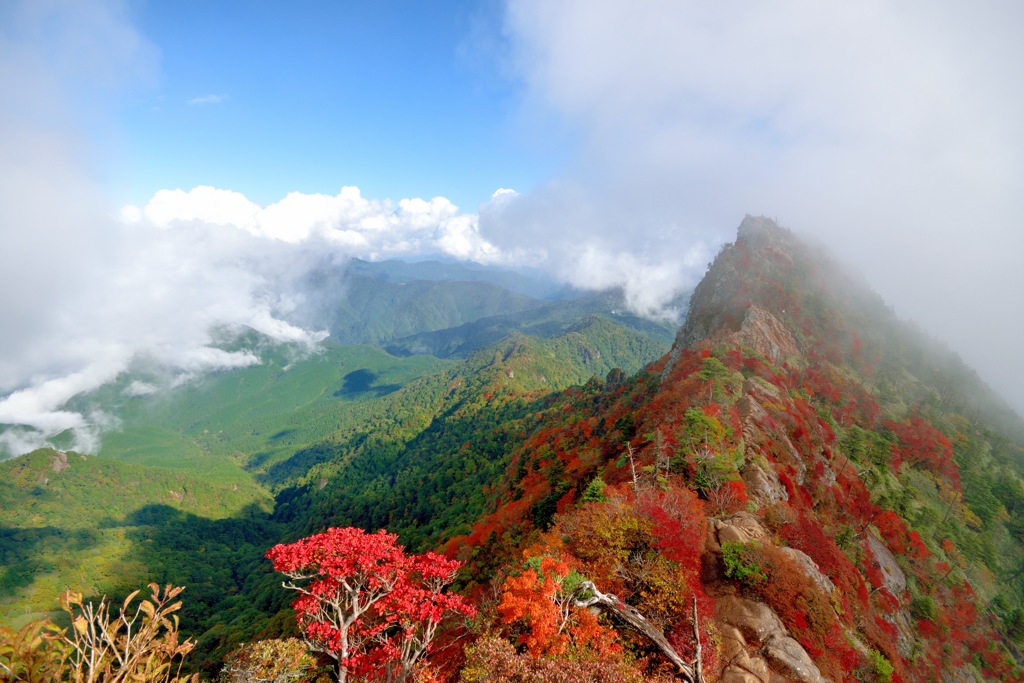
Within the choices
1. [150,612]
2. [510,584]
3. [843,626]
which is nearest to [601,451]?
[843,626]

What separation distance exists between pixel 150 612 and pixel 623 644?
19082mm

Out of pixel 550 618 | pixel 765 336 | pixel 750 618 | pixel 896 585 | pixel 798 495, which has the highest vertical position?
Answer: pixel 765 336

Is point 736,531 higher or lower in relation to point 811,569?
higher

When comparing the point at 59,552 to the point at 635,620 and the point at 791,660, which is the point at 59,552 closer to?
the point at 635,620

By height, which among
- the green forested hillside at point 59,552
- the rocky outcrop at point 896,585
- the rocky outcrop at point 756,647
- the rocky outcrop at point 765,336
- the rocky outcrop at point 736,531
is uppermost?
the rocky outcrop at point 765,336

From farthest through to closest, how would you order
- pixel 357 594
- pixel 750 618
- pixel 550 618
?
1. pixel 750 618
2. pixel 357 594
3. pixel 550 618

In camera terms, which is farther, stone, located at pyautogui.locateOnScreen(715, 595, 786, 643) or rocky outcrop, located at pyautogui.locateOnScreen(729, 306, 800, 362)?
rocky outcrop, located at pyautogui.locateOnScreen(729, 306, 800, 362)

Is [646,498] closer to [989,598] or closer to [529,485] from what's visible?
[529,485]

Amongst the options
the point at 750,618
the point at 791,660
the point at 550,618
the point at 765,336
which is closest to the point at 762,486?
the point at 750,618

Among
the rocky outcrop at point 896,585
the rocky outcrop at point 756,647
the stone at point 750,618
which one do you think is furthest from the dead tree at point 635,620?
the rocky outcrop at point 896,585

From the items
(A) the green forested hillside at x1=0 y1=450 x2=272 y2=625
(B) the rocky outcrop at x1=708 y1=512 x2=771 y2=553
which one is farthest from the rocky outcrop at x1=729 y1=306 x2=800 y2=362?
(A) the green forested hillside at x1=0 y1=450 x2=272 y2=625

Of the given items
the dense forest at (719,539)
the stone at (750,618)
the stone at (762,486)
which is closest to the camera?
the dense forest at (719,539)

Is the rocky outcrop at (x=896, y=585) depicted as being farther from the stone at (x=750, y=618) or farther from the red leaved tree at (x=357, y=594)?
the red leaved tree at (x=357, y=594)

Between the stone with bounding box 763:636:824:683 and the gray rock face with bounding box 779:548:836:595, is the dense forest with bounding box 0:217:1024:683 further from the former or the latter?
the gray rock face with bounding box 779:548:836:595
